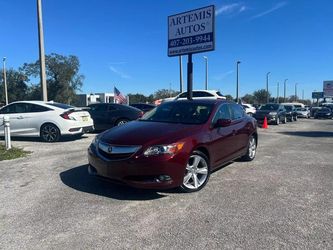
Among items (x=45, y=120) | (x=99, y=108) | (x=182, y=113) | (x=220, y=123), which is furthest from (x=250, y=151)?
(x=99, y=108)

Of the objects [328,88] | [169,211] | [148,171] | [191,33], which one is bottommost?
[169,211]

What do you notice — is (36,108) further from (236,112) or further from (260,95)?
(260,95)

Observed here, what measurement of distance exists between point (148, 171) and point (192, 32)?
40.5 feet

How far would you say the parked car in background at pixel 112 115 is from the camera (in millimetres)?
14800

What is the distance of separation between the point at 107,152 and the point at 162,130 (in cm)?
94

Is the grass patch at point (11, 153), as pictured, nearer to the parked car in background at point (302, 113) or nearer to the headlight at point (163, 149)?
the headlight at point (163, 149)

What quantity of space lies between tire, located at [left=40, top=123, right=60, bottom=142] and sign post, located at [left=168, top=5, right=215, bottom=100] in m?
6.58

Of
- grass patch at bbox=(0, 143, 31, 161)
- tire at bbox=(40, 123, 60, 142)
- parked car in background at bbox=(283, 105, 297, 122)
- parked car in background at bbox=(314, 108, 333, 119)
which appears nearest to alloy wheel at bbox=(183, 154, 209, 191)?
grass patch at bbox=(0, 143, 31, 161)

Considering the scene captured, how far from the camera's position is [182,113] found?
6719mm

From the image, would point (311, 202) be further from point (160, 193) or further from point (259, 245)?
point (160, 193)

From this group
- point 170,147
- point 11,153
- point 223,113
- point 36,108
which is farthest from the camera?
point 36,108

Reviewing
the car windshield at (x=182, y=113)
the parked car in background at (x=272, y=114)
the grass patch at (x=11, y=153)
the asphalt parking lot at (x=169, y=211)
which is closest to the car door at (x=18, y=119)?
the grass patch at (x=11, y=153)

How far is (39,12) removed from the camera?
1554 cm

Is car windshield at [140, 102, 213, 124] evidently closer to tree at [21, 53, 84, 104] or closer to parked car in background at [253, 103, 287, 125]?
parked car in background at [253, 103, 287, 125]
